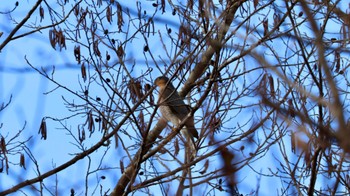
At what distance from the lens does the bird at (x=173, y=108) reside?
441 cm

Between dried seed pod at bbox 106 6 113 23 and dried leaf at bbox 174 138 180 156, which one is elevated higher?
dried seed pod at bbox 106 6 113 23

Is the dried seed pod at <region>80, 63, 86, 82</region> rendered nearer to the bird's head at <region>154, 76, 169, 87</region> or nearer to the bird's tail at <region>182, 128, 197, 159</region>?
the bird's head at <region>154, 76, 169, 87</region>

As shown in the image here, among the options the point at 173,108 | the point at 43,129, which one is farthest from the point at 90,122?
the point at 173,108

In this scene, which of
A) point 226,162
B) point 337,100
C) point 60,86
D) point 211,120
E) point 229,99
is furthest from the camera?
point 60,86

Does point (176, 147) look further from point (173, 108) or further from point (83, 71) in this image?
point (173, 108)

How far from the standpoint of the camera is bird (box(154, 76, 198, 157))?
441 cm

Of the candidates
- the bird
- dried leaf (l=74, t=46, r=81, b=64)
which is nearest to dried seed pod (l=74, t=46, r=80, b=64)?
dried leaf (l=74, t=46, r=81, b=64)

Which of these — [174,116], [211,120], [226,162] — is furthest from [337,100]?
[174,116]

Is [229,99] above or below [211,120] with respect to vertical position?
above

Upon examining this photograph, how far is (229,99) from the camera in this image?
172 inches

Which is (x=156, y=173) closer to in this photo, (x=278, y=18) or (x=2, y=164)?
(x=2, y=164)

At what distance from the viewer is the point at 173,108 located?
6148 mm

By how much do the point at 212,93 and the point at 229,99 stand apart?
136 mm

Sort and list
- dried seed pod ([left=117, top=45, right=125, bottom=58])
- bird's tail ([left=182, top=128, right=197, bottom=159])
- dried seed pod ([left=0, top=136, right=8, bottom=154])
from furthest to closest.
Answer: dried seed pod ([left=0, top=136, right=8, bottom=154]) → dried seed pod ([left=117, top=45, right=125, bottom=58]) → bird's tail ([left=182, top=128, right=197, bottom=159])
